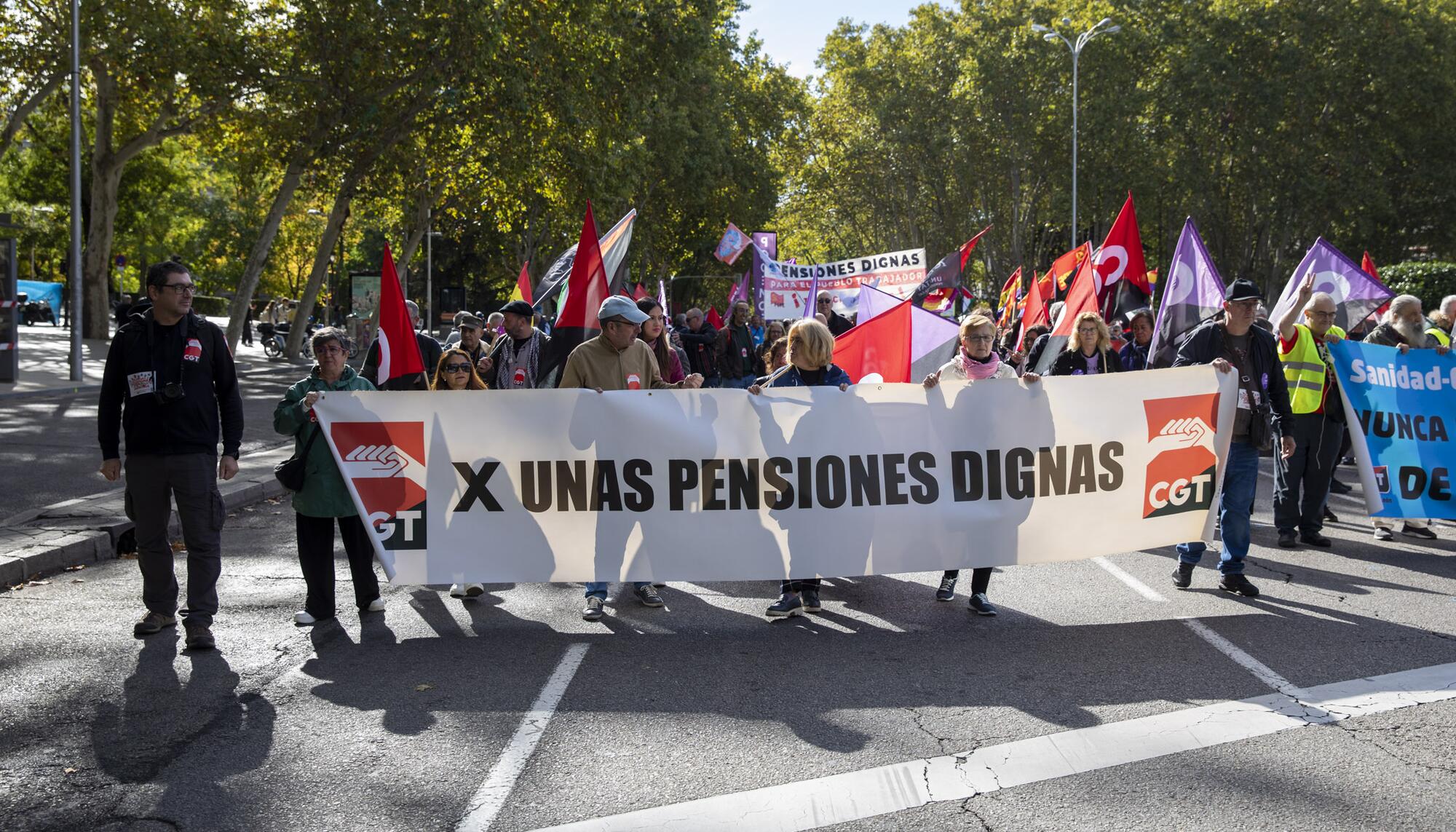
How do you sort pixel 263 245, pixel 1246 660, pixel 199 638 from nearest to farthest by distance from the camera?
pixel 1246 660
pixel 199 638
pixel 263 245

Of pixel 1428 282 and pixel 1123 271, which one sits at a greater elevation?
pixel 1428 282

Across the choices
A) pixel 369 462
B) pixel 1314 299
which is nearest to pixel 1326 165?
pixel 1314 299

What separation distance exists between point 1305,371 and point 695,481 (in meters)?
4.93

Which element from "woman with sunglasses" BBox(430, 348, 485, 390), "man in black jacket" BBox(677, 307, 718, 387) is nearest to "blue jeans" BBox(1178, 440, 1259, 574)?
"woman with sunglasses" BBox(430, 348, 485, 390)

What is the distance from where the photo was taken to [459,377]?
7.66 meters

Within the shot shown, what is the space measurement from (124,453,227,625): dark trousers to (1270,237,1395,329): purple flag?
8.00 meters

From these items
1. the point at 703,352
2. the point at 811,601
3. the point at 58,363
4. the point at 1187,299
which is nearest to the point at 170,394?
the point at 811,601

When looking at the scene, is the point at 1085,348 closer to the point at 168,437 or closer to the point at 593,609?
the point at 593,609

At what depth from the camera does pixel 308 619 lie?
6805mm

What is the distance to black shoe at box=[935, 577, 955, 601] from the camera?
745 centimetres

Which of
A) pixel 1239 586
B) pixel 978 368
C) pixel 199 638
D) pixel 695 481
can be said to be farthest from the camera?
pixel 1239 586

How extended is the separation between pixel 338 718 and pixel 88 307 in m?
36.7

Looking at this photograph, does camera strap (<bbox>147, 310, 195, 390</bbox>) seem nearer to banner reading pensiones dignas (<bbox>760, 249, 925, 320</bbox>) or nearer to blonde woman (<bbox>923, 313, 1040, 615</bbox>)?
blonde woman (<bbox>923, 313, 1040, 615</bbox>)

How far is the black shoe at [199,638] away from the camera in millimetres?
6191
